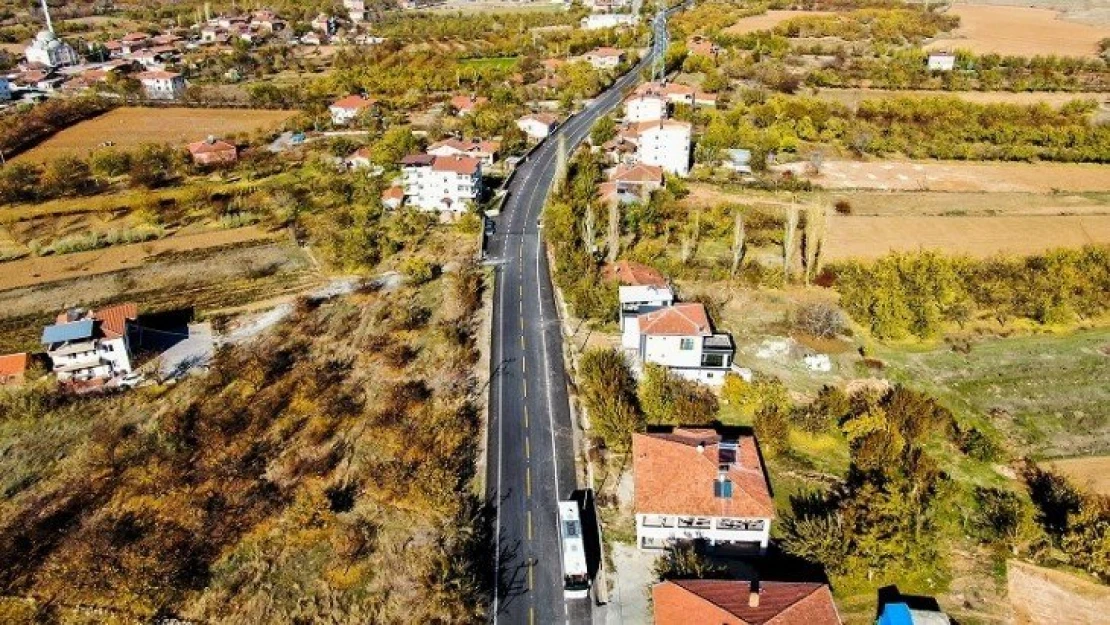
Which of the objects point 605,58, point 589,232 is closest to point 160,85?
point 605,58

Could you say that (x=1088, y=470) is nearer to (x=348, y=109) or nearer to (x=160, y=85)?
(x=348, y=109)

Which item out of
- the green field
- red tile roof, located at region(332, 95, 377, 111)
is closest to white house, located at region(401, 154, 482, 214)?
red tile roof, located at region(332, 95, 377, 111)

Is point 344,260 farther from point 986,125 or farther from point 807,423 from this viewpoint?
point 986,125

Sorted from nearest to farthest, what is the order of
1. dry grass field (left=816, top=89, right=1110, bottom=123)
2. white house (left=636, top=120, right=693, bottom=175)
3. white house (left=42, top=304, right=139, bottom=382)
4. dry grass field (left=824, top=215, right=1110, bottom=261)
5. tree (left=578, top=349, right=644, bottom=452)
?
tree (left=578, top=349, right=644, bottom=452)
white house (left=42, top=304, right=139, bottom=382)
dry grass field (left=824, top=215, right=1110, bottom=261)
white house (left=636, top=120, right=693, bottom=175)
dry grass field (left=816, top=89, right=1110, bottom=123)

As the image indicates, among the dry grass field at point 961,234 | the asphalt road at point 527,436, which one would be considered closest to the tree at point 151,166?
the asphalt road at point 527,436

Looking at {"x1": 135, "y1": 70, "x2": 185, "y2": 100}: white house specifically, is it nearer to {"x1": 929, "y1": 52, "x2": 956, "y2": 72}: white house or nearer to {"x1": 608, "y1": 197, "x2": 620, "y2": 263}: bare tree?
{"x1": 608, "y1": 197, "x2": 620, "y2": 263}: bare tree
